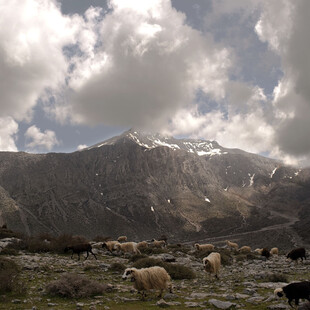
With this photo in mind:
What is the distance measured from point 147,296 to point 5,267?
8563 millimetres

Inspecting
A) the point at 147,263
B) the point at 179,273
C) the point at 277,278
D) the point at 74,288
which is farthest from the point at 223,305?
the point at 147,263

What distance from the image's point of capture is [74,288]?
12.5 m

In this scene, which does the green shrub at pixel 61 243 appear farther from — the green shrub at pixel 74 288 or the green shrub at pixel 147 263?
the green shrub at pixel 74 288

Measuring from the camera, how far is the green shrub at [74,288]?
1222 centimetres

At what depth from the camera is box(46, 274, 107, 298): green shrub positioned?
40.1 feet

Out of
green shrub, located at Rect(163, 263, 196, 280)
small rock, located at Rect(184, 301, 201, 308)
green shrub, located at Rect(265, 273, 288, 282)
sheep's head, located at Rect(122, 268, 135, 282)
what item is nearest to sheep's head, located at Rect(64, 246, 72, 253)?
green shrub, located at Rect(163, 263, 196, 280)

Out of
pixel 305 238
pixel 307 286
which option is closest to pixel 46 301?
pixel 307 286

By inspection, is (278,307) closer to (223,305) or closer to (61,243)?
(223,305)

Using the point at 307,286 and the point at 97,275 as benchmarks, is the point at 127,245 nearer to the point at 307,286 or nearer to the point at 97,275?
the point at 97,275

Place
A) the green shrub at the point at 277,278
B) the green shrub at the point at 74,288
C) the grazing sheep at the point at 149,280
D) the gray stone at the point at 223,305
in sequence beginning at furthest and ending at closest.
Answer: the green shrub at the point at 277,278, the grazing sheep at the point at 149,280, the green shrub at the point at 74,288, the gray stone at the point at 223,305

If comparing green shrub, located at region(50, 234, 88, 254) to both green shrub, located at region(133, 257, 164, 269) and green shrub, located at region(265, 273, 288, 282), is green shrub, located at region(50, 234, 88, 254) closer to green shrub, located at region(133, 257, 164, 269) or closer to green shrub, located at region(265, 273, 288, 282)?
green shrub, located at region(133, 257, 164, 269)

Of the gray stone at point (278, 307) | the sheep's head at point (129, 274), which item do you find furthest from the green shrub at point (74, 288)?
the gray stone at point (278, 307)

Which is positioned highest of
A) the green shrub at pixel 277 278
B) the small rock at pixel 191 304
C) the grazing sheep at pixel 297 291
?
the grazing sheep at pixel 297 291

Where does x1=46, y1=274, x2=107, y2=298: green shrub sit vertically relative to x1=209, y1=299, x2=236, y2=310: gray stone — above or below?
above
